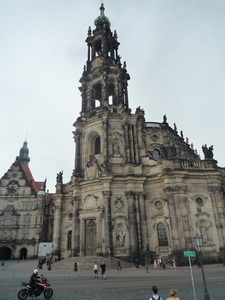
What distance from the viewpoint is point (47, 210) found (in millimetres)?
57031

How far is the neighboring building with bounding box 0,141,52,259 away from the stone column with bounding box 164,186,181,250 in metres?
36.0

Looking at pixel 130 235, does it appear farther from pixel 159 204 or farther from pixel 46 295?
pixel 46 295

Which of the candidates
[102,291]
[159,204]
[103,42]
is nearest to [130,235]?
[159,204]

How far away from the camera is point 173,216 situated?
25.8 m

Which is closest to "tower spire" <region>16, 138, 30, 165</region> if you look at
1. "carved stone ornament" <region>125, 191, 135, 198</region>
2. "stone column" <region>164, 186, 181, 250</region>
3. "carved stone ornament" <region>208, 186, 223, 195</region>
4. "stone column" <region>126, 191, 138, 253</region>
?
"carved stone ornament" <region>125, 191, 135, 198</region>

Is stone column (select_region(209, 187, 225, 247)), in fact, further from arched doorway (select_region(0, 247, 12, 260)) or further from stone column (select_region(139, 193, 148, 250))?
arched doorway (select_region(0, 247, 12, 260))

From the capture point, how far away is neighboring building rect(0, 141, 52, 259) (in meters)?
50.6

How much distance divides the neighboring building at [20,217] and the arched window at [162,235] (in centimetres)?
3366

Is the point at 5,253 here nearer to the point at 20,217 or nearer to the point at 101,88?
the point at 20,217

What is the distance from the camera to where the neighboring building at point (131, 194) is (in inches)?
1031

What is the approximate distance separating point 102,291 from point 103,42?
132ft

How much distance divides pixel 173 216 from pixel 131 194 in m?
5.57

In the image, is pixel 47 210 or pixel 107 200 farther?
pixel 47 210

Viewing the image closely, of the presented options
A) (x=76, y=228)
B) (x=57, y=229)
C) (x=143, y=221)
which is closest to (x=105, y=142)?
(x=143, y=221)
